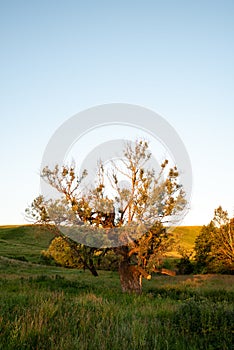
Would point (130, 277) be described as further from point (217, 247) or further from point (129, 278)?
point (217, 247)

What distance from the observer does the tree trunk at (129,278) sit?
20.6 meters

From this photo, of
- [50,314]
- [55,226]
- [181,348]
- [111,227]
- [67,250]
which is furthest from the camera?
[67,250]

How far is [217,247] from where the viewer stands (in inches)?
2068

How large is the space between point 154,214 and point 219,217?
31.6 meters

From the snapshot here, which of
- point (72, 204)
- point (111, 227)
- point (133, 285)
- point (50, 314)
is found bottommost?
point (133, 285)

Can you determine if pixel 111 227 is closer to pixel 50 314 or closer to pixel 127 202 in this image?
pixel 127 202

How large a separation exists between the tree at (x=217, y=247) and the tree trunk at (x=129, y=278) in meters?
30.5

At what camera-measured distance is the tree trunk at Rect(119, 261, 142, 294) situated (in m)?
20.6

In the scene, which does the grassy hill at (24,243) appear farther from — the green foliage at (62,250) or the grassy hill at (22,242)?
the green foliage at (62,250)

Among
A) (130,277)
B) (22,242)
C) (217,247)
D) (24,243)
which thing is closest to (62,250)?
(130,277)

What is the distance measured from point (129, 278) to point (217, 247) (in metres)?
35.1

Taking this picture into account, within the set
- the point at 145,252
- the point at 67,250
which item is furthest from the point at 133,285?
the point at 67,250

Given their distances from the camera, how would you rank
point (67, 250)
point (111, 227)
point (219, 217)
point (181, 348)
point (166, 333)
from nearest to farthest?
point (181, 348) → point (166, 333) → point (111, 227) → point (67, 250) → point (219, 217)

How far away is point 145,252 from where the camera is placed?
21750 millimetres
